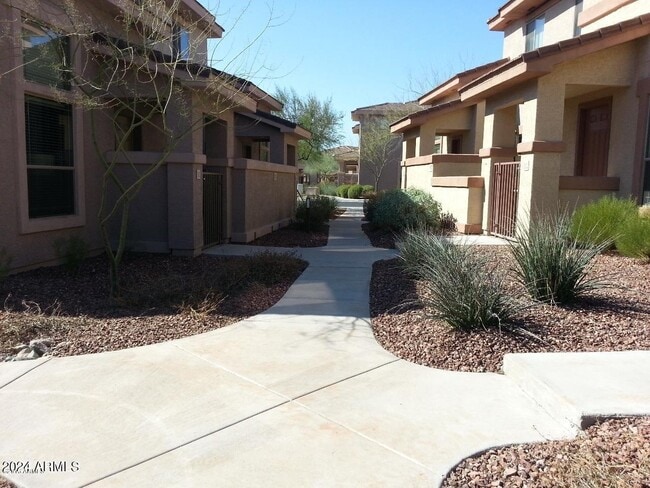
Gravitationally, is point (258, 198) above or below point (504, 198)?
below

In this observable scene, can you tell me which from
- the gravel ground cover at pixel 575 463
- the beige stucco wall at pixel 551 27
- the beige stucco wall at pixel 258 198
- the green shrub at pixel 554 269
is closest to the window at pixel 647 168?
the beige stucco wall at pixel 551 27

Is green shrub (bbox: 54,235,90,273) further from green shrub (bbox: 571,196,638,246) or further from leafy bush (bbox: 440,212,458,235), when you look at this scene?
leafy bush (bbox: 440,212,458,235)

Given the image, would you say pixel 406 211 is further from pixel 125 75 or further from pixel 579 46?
pixel 125 75

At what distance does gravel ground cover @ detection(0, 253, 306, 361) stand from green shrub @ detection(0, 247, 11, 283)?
223 millimetres

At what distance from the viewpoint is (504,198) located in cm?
1401

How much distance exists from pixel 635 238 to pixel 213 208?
820 centimetres

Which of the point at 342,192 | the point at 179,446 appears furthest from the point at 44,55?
the point at 342,192

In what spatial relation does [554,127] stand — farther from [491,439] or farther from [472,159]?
[491,439]

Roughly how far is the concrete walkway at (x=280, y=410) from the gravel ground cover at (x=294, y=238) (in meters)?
7.93

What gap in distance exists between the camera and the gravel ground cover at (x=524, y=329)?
5.45 metres

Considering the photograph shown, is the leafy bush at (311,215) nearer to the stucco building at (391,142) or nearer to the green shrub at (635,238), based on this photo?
the green shrub at (635,238)

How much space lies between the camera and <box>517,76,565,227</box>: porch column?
39.9 feet

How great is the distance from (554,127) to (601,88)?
77.1 inches

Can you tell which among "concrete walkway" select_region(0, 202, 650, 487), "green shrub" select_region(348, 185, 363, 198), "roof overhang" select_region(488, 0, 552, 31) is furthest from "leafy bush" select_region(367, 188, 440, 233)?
"green shrub" select_region(348, 185, 363, 198)
